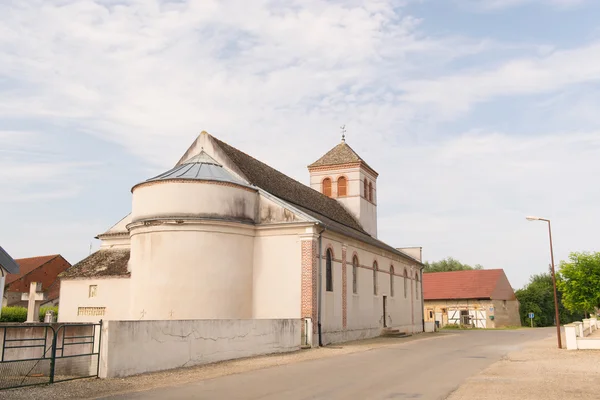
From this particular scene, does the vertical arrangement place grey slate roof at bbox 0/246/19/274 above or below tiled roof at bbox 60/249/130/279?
below

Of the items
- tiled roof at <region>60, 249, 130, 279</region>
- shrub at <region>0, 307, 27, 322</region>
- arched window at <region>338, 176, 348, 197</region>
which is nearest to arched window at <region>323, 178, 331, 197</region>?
arched window at <region>338, 176, 348, 197</region>

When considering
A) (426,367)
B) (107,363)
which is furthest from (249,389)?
(426,367)

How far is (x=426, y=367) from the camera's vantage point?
1695 cm

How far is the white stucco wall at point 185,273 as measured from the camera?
22.8m

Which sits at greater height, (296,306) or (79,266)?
(79,266)

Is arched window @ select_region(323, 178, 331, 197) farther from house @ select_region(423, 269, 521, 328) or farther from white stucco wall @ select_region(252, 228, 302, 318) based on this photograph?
house @ select_region(423, 269, 521, 328)

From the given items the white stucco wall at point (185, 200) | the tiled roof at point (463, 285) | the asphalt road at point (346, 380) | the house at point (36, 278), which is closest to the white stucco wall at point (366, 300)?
the white stucco wall at point (185, 200)

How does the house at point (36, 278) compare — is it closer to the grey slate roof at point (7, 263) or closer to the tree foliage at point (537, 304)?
the grey slate roof at point (7, 263)

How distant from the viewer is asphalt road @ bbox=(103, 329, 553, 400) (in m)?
11.4

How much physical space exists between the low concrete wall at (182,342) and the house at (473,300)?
3737cm

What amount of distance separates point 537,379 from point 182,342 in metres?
9.66

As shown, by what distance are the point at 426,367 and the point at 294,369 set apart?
4231 millimetres

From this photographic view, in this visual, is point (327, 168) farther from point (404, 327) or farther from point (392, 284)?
point (404, 327)

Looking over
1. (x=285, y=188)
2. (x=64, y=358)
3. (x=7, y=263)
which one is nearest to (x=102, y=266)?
(x=285, y=188)
